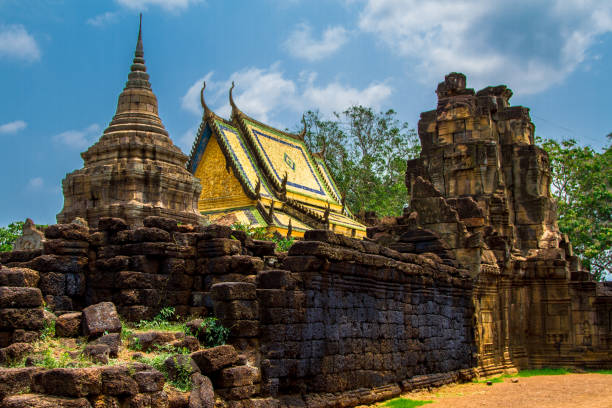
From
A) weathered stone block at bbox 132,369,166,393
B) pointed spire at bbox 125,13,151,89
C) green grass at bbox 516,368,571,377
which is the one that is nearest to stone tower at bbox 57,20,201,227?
pointed spire at bbox 125,13,151,89

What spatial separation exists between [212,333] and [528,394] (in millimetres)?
5935

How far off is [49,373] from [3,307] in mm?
1630

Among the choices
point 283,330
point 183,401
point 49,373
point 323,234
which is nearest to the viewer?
point 49,373

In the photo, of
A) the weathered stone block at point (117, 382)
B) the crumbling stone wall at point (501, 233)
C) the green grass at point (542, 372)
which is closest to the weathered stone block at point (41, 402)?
the weathered stone block at point (117, 382)

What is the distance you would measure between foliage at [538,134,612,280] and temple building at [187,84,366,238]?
8662mm

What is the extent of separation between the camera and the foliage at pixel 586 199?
1067 inches

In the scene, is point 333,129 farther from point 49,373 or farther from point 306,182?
point 49,373

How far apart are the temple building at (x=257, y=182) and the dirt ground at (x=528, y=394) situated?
45.1ft

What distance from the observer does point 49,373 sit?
205 inches

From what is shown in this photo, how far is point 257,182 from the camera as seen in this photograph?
91.5 ft

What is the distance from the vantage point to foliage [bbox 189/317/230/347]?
24.3 feet

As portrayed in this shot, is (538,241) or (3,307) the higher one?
(538,241)

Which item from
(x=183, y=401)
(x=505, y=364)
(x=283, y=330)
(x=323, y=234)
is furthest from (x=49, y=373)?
(x=505, y=364)

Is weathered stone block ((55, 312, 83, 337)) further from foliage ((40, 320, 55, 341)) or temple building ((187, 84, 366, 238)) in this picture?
temple building ((187, 84, 366, 238))
